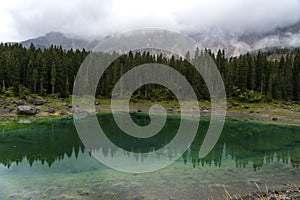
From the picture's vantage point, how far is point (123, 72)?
92.1 meters

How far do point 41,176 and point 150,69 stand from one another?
7145 cm

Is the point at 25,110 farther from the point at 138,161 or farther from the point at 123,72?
the point at 138,161

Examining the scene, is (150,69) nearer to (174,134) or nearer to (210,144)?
(174,134)

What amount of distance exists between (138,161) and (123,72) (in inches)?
2557

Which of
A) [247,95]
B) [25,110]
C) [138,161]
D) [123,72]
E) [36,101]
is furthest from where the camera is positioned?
[123,72]

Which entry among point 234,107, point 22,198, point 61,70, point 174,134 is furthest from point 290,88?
point 22,198

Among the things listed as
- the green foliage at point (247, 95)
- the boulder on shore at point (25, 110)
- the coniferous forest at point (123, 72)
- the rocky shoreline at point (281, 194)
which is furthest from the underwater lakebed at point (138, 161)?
the green foliage at point (247, 95)

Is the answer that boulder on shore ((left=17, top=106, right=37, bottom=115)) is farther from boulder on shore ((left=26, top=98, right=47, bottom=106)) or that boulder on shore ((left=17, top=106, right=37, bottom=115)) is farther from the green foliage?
the green foliage

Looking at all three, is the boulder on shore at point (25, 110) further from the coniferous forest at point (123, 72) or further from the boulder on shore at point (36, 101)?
the coniferous forest at point (123, 72)

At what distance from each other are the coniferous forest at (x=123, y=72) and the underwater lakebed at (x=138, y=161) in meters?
33.8

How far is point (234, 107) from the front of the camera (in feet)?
251

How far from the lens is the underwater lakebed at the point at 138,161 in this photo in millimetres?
20609

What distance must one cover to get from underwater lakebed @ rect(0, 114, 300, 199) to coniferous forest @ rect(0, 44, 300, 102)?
3384 centimetres

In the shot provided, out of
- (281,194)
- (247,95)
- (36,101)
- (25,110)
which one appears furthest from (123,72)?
(281,194)
